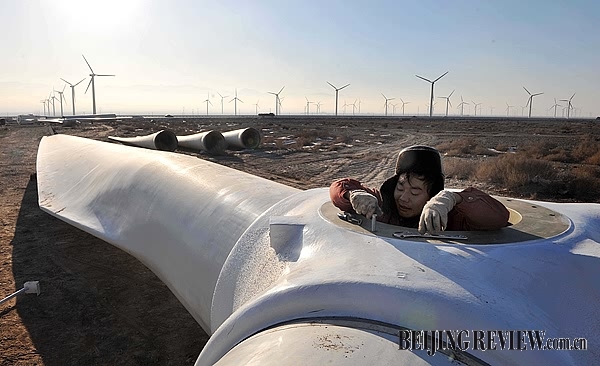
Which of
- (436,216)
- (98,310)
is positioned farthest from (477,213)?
(98,310)

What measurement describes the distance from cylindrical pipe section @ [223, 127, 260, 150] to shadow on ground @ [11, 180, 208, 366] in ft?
47.6

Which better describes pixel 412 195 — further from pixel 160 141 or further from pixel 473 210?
pixel 160 141

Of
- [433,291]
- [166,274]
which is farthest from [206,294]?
[433,291]

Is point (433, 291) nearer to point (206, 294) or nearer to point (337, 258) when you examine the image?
point (337, 258)

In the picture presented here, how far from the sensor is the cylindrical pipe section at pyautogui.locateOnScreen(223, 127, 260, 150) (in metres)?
21.3

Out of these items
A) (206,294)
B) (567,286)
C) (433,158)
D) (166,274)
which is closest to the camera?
(567,286)

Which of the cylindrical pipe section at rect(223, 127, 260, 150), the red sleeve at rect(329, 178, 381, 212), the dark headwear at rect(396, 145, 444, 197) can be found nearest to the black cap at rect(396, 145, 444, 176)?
the dark headwear at rect(396, 145, 444, 197)

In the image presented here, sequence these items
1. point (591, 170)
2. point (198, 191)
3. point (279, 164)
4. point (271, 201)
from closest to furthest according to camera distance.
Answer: point (271, 201)
point (198, 191)
point (591, 170)
point (279, 164)

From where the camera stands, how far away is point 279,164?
1672 cm

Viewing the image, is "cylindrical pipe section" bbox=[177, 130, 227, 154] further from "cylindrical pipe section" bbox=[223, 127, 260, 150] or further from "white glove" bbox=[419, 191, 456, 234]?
"white glove" bbox=[419, 191, 456, 234]

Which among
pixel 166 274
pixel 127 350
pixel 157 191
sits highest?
pixel 157 191

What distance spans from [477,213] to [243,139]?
19801 millimetres

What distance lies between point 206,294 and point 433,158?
195 centimetres

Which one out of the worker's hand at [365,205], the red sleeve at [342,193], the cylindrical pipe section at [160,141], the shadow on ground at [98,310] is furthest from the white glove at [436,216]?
the cylindrical pipe section at [160,141]
